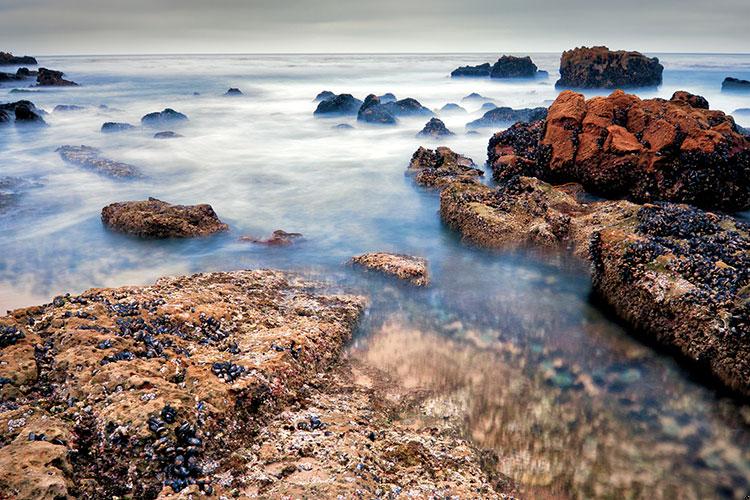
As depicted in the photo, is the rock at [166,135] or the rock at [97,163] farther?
the rock at [166,135]

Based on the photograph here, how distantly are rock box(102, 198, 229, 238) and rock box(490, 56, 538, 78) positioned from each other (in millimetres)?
77336

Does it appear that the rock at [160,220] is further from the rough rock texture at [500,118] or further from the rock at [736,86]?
the rock at [736,86]

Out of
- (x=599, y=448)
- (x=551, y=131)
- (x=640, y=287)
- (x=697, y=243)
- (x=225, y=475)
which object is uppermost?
(x=551, y=131)

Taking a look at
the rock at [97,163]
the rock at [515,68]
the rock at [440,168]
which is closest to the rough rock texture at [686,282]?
the rock at [440,168]

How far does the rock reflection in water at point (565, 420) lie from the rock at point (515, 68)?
8111cm

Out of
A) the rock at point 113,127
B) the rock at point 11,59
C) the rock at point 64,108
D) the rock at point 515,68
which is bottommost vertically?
the rock at point 113,127

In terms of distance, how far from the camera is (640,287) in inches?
366

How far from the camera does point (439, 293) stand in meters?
11.0

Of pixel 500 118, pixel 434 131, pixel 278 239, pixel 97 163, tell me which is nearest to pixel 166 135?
pixel 97 163

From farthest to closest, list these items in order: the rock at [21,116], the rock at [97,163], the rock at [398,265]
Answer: the rock at [21,116], the rock at [97,163], the rock at [398,265]

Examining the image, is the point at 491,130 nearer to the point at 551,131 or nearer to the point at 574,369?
the point at 551,131

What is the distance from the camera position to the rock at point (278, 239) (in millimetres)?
13984

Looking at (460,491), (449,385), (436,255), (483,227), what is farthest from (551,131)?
(460,491)

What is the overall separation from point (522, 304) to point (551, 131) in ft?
32.6
